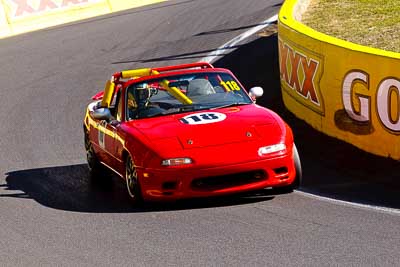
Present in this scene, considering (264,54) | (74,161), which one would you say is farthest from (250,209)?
(264,54)

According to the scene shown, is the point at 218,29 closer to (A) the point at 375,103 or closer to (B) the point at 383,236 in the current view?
(A) the point at 375,103

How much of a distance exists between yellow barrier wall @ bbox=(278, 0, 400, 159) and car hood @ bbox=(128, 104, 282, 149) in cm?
154

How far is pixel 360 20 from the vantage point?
2141 cm

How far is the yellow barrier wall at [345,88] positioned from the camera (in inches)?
463

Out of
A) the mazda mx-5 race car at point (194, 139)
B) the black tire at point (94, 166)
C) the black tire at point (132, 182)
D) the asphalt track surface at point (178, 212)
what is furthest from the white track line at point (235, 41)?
the black tire at point (132, 182)

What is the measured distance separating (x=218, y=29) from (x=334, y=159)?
1397 cm

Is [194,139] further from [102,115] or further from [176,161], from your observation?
[102,115]

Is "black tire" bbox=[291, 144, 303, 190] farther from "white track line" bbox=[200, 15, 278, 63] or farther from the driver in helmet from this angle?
"white track line" bbox=[200, 15, 278, 63]

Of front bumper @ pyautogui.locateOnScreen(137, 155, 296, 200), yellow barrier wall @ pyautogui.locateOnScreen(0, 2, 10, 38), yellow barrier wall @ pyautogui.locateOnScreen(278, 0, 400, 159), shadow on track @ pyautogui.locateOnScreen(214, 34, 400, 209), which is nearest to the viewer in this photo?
front bumper @ pyautogui.locateOnScreen(137, 155, 296, 200)

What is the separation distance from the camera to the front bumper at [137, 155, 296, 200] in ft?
33.2

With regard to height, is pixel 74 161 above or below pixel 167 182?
below

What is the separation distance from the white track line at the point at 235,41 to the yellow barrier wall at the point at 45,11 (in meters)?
6.81

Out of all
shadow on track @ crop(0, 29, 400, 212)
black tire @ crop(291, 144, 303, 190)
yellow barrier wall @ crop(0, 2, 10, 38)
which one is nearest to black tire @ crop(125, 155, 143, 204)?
shadow on track @ crop(0, 29, 400, 212)

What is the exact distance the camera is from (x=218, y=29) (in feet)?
85.1
